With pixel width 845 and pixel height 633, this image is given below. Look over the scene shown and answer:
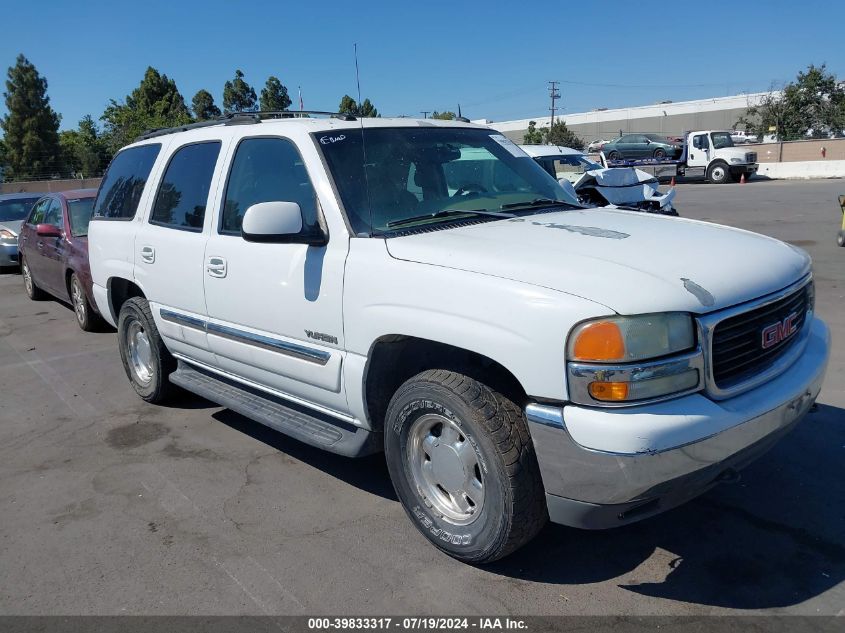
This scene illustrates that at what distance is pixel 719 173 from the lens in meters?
33.0

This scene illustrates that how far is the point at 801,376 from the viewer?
3104 mm

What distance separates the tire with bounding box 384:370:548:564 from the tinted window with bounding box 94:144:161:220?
3.16 meters

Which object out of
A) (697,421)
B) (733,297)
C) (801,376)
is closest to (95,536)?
(697,421)

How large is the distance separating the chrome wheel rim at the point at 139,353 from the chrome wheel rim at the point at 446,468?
9.63ft

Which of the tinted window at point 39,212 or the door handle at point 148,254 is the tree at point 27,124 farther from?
the door handle at point 148,254

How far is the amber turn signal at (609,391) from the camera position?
2572 millimetres

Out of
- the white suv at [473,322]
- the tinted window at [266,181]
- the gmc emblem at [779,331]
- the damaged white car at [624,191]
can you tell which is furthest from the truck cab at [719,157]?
the tinted window at [266,181]

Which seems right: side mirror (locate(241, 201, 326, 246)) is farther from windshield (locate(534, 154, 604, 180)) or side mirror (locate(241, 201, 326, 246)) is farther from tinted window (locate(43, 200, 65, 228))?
windshield (locate(534, 154, 604, 180))

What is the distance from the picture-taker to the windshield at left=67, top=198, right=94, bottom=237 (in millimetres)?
8742

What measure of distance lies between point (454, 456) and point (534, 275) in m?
0.92

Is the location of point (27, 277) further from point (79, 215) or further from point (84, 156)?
point (84, 156)

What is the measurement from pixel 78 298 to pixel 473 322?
23.5 ft

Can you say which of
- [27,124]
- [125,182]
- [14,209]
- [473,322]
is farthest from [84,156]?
[473,322]

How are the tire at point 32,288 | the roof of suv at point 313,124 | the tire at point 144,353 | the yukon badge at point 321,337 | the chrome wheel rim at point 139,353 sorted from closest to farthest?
the yukon badge at point 321,337
the roof of suv at point 313,124
the tire at point 144,353
the chrome wheel rim at point 139,353
the tire at point 32,288
